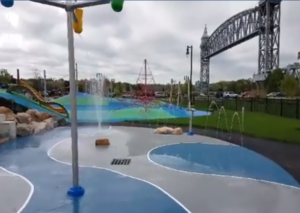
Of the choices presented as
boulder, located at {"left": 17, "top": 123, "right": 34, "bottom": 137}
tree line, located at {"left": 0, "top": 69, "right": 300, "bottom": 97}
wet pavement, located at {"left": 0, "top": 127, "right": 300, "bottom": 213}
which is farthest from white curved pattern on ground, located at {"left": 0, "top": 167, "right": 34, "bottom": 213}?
tree line, located at {"left": 0, "top": 69, "right": 300, "bottom": 97}

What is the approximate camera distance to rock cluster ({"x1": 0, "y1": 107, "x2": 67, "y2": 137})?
33.2 ft

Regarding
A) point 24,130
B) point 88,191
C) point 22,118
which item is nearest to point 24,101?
point 22,118

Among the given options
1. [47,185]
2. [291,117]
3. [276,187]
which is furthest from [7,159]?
[291,117]

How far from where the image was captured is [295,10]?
1430mm

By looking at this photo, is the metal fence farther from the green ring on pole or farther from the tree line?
the green ring on pole

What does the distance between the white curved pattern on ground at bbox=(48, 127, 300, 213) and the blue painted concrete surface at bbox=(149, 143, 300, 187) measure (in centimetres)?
33

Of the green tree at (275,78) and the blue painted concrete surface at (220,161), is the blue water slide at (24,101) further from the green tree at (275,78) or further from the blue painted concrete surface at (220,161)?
the green tree at (275,78)

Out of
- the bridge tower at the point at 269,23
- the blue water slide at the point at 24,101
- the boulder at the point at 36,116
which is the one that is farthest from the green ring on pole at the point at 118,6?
the blue water slide at the point at 24,101

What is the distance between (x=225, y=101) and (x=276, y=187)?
18181mm

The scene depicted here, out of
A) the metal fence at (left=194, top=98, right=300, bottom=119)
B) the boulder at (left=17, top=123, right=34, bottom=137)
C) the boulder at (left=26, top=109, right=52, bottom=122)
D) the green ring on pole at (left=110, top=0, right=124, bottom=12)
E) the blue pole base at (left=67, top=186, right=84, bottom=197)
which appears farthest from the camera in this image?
the metal fence at (left=194, top=98, right=300, bottom=119)

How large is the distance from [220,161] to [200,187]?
192 centimetres

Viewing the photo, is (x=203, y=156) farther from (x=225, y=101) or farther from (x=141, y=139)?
(x=225, y=101)

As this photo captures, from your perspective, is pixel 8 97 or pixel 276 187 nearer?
pixel 276 187

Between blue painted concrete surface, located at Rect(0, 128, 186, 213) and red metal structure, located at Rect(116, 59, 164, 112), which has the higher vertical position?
red metal structure, located at Rect(116, 59, 164, 112)
